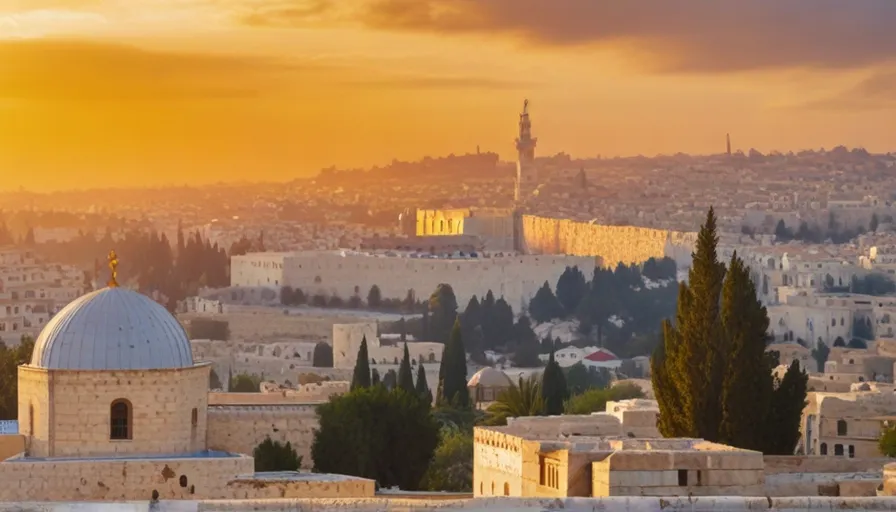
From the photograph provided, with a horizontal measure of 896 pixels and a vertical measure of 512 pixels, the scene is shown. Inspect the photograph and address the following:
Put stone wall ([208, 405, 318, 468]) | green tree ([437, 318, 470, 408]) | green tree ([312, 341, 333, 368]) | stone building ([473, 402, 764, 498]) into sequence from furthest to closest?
green tree ([312, 341, 333, 368]) < green tree ([437, 318, 470, 408]) < stone wall ([208, 405, 318, 468]) < stone building ([473, 402, 764, 498])

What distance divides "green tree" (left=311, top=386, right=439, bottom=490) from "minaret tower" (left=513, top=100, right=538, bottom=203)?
328 feet

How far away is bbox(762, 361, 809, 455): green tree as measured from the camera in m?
23.5

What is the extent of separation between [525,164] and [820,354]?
88.0 m

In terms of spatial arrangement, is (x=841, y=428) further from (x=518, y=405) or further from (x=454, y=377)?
(x=454, y=377)

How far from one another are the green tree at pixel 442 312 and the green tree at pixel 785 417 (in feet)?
141

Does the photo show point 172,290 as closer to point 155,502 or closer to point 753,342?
point 753,342

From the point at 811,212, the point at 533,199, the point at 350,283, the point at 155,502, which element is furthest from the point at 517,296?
the point at 155,502

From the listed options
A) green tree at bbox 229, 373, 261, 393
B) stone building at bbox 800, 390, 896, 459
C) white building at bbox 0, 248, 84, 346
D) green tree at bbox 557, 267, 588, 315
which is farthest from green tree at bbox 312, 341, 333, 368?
stone building at bbox 800, 390, 896, 459

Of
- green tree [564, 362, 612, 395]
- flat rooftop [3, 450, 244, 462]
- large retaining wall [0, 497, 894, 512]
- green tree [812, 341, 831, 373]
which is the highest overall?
large retaining wall [0, 497, 894, 512]

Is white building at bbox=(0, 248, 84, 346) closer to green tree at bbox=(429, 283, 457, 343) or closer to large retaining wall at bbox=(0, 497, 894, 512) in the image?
green tree at bbox=(429, 283, 457, 343)

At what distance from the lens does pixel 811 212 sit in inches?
5335

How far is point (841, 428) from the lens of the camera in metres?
32.4

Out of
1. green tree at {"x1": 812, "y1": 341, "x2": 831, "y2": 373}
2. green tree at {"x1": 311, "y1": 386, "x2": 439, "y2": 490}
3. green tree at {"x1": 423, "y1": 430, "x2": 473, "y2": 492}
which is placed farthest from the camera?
green tree at {"x1": 812, "y1": 341, "x2": 831, "y2": 373}

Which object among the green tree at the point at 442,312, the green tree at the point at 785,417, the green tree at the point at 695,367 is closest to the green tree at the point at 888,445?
the green tree at the point at 785,417
